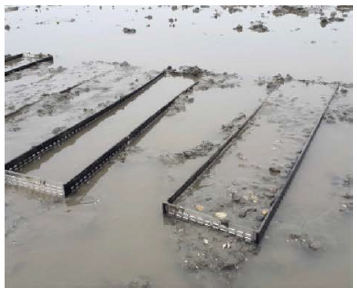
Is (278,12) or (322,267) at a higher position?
(278,12)

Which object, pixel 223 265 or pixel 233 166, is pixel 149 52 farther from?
pixel 223 265

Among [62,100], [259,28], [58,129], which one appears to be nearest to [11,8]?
[259,28]

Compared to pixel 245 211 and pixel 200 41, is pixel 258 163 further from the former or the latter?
pixel 200 41

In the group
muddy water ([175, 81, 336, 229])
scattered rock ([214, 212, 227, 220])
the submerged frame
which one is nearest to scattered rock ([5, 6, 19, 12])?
muddy water ([175, 81, 336, 229])

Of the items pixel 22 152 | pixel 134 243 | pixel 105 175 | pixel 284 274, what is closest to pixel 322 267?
pixel 284 274

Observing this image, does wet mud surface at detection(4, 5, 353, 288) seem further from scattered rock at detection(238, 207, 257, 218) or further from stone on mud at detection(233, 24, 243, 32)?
stone on mud at detection(233, 24, 243, 32)

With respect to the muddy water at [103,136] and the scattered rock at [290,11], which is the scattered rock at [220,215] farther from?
the scattered rock at [290,11]
